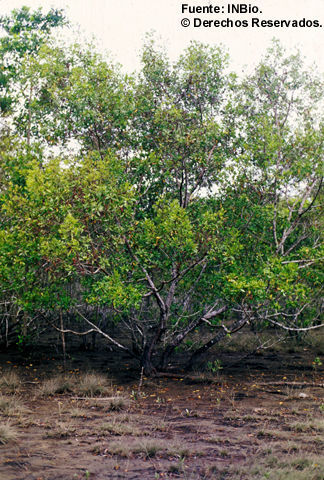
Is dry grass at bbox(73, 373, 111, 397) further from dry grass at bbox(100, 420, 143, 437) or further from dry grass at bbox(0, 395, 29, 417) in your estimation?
dry grass at bbox(100, 420, 143, 437)

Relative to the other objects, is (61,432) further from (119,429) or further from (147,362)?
(147,362)

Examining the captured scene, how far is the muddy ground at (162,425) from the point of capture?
6523 mm

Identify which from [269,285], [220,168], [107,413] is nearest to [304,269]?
[269,285]

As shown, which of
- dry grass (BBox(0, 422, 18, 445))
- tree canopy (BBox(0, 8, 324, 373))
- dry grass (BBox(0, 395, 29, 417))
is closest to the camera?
→ dry grass (BBox(0, 422, 18, 445))

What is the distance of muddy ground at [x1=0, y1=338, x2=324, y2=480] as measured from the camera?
6.52 m

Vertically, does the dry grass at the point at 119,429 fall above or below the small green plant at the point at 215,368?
above

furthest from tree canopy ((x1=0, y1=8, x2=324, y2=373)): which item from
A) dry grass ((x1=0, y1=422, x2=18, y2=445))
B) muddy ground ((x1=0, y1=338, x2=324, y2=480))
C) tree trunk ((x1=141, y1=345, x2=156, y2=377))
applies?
dry grass ((x1=0, y1=422, x2=18, y2=445))

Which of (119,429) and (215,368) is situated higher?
(119,429)

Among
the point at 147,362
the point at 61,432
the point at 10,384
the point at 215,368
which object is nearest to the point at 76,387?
the point at 10,384

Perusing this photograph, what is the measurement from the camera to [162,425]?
28.2ft

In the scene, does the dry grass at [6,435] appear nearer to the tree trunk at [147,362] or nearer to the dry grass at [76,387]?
the dry grass at [76,387]

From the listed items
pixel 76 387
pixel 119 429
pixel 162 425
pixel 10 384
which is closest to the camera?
pixel 119 429

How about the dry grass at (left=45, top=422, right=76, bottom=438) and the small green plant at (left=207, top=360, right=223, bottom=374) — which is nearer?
the dry grass at (left=45, top=422, right=76, bottom=438)

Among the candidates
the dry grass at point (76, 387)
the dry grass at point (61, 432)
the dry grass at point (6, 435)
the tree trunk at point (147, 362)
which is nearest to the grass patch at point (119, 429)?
the dry grass at point (61, 432)
